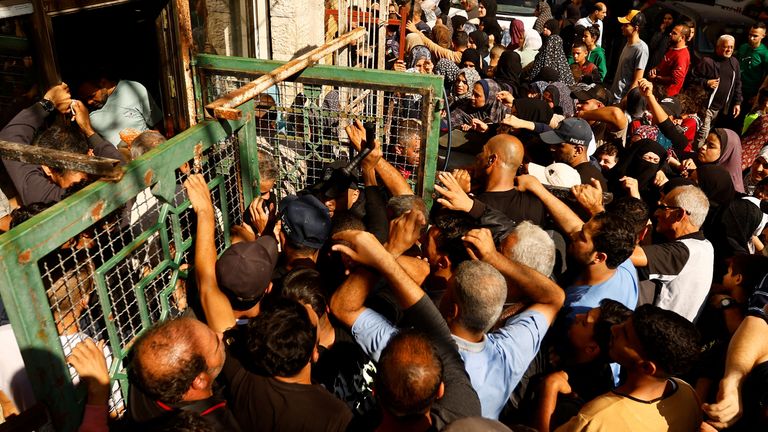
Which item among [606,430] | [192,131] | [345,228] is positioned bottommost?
[606,430]

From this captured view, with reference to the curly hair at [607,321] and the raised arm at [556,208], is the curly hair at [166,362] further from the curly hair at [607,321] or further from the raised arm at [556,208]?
the raised arm at [556,208]

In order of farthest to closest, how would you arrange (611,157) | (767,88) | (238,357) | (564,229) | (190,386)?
(767,88) < (611,157) < (564,229) < (238,357) < (190,386)

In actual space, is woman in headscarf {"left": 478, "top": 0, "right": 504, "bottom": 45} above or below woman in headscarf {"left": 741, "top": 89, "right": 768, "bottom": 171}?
above

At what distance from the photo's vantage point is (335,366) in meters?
2.50

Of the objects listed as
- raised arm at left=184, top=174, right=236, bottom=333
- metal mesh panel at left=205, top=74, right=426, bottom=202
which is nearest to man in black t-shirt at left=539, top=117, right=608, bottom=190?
metal mesh panel at left=205, top=74, right=426, bottom=202

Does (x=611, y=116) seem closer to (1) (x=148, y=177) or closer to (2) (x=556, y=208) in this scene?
(2) (x=556, y=208)

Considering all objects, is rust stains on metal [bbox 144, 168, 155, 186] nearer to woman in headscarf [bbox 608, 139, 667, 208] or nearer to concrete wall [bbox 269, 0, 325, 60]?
concrete wall [bbox 269, 0, 325, 60]

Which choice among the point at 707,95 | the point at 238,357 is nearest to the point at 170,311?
the point at 238,357

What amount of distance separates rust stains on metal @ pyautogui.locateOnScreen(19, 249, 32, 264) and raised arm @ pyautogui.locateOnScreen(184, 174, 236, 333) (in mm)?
832

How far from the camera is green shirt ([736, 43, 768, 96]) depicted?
8.45m

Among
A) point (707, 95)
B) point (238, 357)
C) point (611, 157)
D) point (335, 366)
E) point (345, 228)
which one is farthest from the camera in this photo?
point (707, 95)

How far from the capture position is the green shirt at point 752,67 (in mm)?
8453

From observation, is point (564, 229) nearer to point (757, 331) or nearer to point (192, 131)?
point (757, 331)

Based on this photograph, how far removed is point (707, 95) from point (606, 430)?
6643mm
